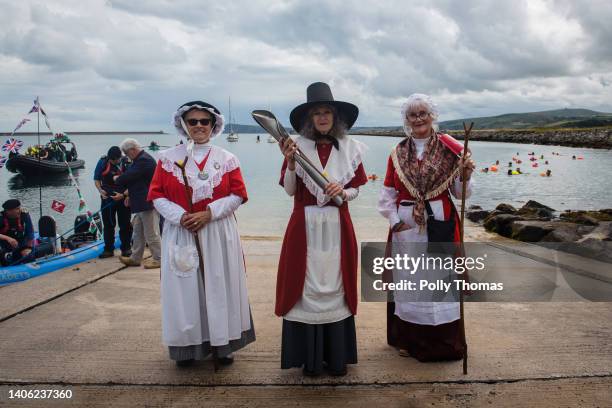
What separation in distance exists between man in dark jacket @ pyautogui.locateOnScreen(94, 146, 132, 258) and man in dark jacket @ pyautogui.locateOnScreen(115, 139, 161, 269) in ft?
1.81

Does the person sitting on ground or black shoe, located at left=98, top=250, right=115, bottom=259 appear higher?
the person sitting on ground

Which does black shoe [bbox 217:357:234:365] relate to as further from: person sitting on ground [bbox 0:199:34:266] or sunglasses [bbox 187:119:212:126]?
person sitting on ground [bbox 0:199:34:266]

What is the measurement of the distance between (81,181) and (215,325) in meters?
35.3

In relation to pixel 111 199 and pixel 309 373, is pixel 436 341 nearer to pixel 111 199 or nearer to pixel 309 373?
pixel 309 373

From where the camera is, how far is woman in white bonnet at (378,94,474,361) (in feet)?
10.6

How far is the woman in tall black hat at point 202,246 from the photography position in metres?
3.10

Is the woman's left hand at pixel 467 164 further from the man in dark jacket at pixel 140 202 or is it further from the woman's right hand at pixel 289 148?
the man in dark jacket at pixel 140 202

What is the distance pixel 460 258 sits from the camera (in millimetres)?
3281

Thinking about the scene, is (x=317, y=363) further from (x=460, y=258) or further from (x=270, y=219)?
(x=270, y=219)

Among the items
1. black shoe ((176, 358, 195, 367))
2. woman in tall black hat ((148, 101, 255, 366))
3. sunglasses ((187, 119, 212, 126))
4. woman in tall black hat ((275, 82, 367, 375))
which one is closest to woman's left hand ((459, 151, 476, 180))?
woman in tall black hat ((275, 82, 367, 375))

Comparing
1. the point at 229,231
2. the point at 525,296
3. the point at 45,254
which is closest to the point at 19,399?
the point at 229,231

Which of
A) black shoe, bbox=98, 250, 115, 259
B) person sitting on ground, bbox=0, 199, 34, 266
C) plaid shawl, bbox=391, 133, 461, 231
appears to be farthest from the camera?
black shoe, bbox=98, 250, 115, 259

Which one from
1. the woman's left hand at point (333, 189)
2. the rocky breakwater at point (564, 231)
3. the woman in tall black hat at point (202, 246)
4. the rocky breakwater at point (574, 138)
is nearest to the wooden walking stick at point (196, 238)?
the woman in tall black hat at point (202, 246)

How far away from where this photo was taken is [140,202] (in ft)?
20.7
